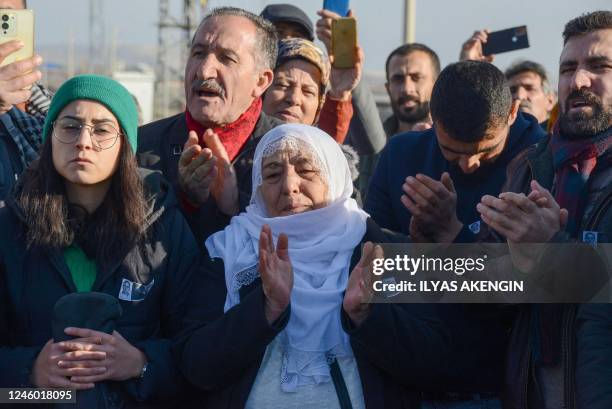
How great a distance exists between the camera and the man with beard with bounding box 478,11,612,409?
3139 mm

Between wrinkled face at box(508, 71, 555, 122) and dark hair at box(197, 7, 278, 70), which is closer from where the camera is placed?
dark hair at box(197, 7, 278, 70)

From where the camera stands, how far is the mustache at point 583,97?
145 inches

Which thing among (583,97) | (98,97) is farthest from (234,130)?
(583,97)

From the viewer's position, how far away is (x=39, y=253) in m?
3.44

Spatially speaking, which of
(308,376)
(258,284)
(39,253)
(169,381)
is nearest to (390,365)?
(308,376)

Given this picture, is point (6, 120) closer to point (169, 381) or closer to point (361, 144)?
point (169, 381)

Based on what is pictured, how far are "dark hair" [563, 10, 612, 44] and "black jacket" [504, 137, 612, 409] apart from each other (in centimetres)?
51

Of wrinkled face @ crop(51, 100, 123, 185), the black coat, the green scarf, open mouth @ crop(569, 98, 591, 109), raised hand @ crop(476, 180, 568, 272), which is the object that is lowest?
the black coat

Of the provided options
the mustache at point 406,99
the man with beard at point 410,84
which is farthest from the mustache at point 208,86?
the mustache at point 406,99

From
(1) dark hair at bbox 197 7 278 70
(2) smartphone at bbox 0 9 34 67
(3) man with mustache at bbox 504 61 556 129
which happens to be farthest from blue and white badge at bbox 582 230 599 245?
(3) man with mustache at bbox 504 61 556 129

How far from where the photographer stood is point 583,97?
145 inches

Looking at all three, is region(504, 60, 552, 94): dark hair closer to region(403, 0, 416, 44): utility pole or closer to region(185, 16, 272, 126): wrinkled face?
region(403, 0, 416, 44): utility pole

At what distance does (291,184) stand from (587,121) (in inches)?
46.3

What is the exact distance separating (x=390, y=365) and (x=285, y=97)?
80.6 inches
